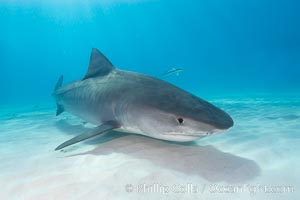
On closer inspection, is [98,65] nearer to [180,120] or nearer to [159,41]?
[180,120]

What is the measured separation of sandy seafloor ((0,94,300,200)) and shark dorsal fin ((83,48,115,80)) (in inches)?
66.5

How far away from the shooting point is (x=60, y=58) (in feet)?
603

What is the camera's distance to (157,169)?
289cm

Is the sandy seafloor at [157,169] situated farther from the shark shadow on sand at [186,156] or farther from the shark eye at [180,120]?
the shark eye at [180,120]

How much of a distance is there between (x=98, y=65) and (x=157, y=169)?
11.2ft

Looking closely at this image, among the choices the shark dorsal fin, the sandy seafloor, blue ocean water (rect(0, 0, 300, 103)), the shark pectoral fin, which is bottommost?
the sandy seafloor

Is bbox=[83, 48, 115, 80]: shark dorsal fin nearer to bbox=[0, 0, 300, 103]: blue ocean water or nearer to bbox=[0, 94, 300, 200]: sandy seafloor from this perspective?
bbox=[0, 94, 300, 200]: sandy seafloor

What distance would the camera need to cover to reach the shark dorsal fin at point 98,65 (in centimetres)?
537

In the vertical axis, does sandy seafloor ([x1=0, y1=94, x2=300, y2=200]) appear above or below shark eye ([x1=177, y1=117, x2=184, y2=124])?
below

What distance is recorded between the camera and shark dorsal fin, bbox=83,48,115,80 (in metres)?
5.37

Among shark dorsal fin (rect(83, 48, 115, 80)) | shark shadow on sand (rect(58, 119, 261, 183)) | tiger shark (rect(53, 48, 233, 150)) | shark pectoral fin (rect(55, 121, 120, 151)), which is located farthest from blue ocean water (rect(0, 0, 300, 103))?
shark shadow on sand (rect(58, 119, 261, 183))

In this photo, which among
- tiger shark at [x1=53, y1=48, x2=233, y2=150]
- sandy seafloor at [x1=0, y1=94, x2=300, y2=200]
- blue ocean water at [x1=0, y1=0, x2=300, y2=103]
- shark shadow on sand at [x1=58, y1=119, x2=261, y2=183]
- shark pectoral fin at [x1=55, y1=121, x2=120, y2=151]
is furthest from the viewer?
blue ocean water at [x1=0, y1=0, x2=300, y2=103]

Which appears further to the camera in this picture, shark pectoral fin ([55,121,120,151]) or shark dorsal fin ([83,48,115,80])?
shark dorsal fin ([83,48,115,80])

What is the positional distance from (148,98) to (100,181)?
4.83 feet
